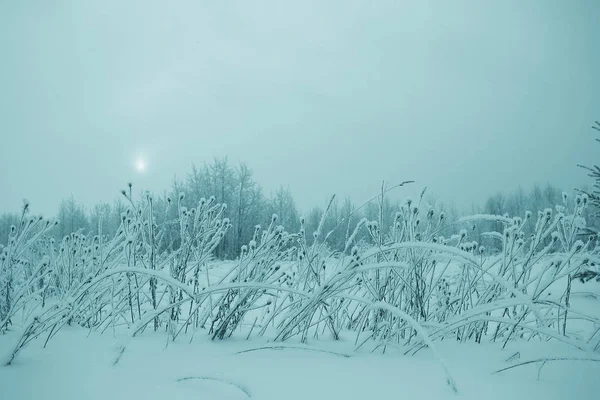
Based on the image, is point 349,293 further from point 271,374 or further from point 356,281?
point 271,374

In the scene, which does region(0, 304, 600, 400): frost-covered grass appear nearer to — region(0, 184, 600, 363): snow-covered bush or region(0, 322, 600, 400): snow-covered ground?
region(0, 322, 600, 400): snow-covered ground

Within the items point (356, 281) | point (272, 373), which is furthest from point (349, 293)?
point (272, 373)

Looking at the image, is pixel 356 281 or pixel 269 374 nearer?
pixel 269 374

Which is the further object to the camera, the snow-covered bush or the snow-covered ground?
the snow-covered bush

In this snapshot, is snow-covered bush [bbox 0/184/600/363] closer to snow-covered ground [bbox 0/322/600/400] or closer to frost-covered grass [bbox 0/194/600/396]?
frost-covered grass [bbox 0/194/600/396]

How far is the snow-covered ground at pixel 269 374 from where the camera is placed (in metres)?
1.06

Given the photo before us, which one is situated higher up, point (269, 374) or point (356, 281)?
point (356, 281)

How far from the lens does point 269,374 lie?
3.96ft

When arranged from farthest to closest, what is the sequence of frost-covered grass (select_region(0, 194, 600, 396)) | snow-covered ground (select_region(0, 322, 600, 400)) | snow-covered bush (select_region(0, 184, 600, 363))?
snow-covered bush (select_region(0, 184, 600, 363))
frost-covered grass (select_region(0, 194, 600, 396))
snow-covered ground (select_region(0, 322, 600, 400))

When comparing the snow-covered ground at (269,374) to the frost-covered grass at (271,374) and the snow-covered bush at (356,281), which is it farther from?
the snow-covered bush at (356,281)

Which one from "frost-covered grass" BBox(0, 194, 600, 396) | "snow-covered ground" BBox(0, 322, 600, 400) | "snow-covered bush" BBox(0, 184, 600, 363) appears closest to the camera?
"snow-covered ground" BBox(0, 322, 600, 400)

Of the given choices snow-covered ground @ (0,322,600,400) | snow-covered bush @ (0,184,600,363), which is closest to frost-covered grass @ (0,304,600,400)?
snow-covered ground @ (0,322,600,400)

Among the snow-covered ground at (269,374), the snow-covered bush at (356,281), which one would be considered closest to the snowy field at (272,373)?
the snow-covered ground at (269,374)

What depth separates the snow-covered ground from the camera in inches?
41.8
